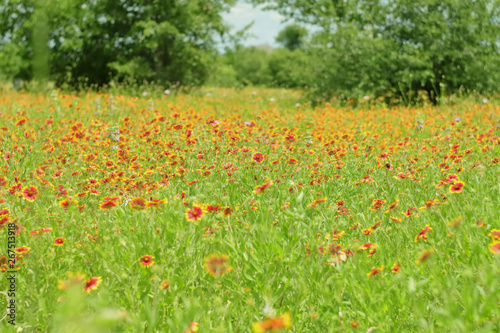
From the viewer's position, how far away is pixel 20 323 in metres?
2.06

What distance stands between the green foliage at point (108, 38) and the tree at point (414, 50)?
4655 millimetres

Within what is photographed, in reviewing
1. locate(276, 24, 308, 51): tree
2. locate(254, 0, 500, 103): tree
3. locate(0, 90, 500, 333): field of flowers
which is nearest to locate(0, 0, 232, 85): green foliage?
locate(254, 0, 500, 103): tree

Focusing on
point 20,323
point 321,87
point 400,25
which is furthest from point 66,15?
point 20,323

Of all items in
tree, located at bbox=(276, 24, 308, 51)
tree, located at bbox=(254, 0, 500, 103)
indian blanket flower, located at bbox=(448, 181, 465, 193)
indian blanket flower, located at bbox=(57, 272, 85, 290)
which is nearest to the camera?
indian blanket flower, located at bbox=(57, 272, 85, 290)

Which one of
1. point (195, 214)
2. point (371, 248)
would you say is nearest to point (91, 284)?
point (195, 214)

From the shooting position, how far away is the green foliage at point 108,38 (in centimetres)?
1481

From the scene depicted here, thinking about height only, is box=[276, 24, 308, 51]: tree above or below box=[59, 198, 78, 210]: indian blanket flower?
above

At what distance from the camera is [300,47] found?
1495 centimetres

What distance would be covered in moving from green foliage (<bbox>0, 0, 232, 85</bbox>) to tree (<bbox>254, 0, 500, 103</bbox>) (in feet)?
15.3

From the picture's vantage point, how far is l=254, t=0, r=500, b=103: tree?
11.7 meters

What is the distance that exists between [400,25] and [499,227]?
11122 millimetres

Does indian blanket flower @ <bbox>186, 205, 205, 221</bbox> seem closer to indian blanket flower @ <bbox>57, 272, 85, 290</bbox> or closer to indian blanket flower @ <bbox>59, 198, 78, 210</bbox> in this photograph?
indian blanket flower @ <bbox>57, 272, 85, 290</bbox>

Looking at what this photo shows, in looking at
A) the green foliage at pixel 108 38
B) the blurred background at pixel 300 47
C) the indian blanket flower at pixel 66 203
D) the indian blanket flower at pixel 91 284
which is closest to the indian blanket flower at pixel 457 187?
the indian blanket flower at pixel 91 284

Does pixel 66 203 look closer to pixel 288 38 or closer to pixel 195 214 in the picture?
pixel 195 214
